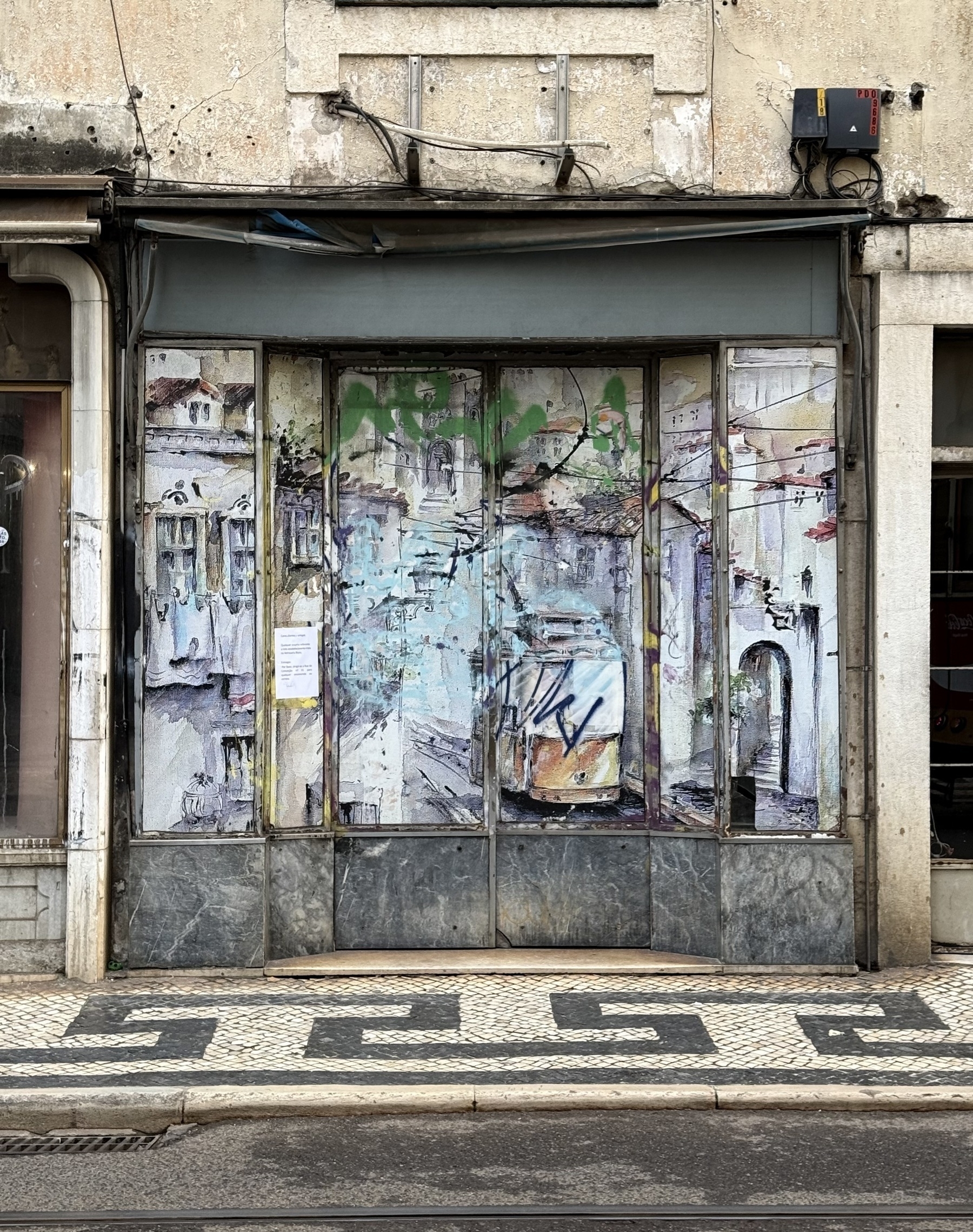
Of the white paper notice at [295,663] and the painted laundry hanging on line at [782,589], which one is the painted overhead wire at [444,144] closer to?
the painted laundry hanging on line at [782,589]

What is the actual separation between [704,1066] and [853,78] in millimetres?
5391

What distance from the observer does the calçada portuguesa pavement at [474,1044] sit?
639 centimetres

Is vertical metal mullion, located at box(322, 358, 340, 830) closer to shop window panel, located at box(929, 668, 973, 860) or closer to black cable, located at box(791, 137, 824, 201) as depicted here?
black cable, located at box(791, 137, 824, 201)

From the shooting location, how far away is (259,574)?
8.52 meters

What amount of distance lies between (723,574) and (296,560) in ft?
7.86

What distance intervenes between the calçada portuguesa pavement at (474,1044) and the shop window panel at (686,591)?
1.12 m

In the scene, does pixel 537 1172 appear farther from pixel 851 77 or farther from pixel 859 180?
pixel 851 77

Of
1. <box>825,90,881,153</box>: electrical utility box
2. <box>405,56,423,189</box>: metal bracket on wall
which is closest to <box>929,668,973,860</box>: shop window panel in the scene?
<box>825,90,881,153</box>: electrical utility box

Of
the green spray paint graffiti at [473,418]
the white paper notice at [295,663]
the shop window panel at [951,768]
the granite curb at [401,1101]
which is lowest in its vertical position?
the granite curb at [401,1101]

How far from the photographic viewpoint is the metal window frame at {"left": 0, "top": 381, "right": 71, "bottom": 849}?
8594 millimetres

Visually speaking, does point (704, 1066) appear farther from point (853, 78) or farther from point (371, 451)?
point (853, 78)

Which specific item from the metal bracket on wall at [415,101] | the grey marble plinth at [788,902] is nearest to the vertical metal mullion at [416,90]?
the metal bracket on wall at [415,101]

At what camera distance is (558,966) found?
27.8ft

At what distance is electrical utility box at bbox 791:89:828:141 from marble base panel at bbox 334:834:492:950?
14.1 ft
